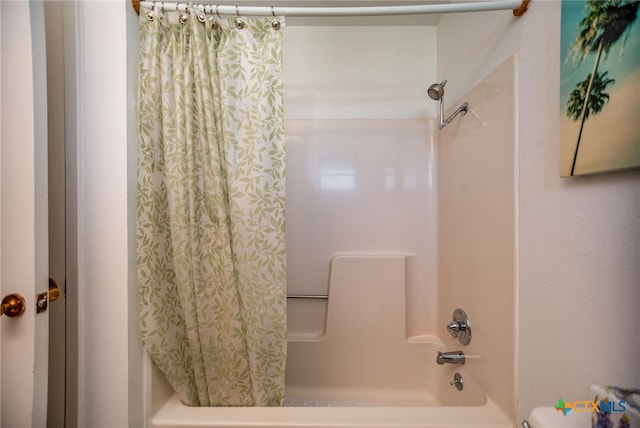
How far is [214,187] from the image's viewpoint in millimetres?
905

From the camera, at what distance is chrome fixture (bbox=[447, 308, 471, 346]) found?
1.16 m

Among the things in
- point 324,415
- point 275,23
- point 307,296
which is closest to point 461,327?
point 324,415

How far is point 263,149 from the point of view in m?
0.91

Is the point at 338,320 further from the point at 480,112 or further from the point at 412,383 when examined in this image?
the point at 480,112

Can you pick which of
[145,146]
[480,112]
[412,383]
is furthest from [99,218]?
[412,383]

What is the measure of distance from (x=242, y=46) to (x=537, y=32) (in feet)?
2.81

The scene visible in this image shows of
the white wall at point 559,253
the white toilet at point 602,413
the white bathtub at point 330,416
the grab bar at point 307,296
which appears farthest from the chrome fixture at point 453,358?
the white toilet at point 602,413

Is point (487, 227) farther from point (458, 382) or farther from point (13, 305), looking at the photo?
point (13, 305)

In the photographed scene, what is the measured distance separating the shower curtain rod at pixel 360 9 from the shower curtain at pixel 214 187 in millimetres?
30

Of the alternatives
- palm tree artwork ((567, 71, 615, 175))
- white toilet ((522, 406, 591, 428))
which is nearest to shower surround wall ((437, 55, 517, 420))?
palm tree artwork ((567, 71, 615, 175))

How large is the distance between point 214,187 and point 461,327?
114cm

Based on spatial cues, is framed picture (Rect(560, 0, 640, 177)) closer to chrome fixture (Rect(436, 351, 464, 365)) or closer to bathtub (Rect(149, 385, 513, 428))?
bathtub (Rect(149, 385, 513, 428))

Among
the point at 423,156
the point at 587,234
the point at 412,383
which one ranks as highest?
the point at 423,156

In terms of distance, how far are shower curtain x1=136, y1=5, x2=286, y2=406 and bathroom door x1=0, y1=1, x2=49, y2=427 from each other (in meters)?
0.24
